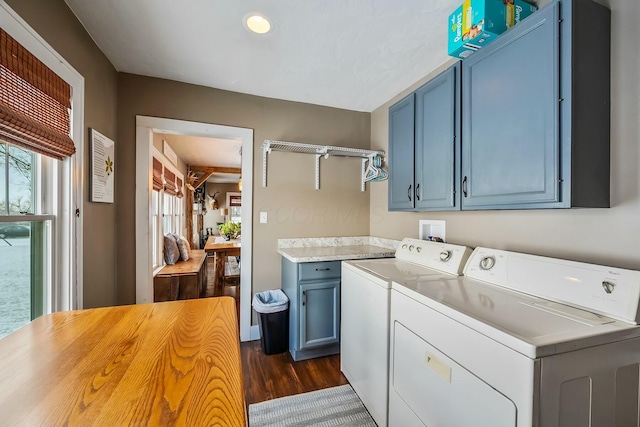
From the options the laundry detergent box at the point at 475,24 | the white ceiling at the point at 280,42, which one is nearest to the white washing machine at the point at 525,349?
the laundry detergent box at the point at 475,24

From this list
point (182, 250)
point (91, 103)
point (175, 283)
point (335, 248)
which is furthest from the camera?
point (182, 250)

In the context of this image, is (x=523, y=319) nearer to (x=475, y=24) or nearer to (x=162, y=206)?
(x=475, y=24)

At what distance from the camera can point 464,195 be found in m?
1.49

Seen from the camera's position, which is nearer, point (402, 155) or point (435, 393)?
point (435, 393)

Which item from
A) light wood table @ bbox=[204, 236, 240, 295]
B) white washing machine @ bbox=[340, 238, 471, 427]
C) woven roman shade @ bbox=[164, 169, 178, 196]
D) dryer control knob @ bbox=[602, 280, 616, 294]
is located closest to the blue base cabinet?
white washing machine @ bbox=[340, 238, 471, 427]

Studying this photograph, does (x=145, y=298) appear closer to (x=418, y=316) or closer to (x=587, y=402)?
(x=418, y=316)

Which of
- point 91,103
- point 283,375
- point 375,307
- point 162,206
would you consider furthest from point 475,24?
point 162,206

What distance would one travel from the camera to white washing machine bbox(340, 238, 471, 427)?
4.75ft

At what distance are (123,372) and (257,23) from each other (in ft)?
5.82

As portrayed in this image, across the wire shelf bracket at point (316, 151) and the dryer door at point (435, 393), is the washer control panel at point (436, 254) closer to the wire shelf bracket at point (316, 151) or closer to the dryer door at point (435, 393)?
the dryer door at point (435, 393)

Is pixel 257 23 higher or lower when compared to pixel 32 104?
higher

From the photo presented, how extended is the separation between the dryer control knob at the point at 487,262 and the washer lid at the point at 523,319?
15 cm

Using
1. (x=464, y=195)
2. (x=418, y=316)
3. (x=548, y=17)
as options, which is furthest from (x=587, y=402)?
(x=548, y=17)

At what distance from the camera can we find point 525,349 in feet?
2.47
